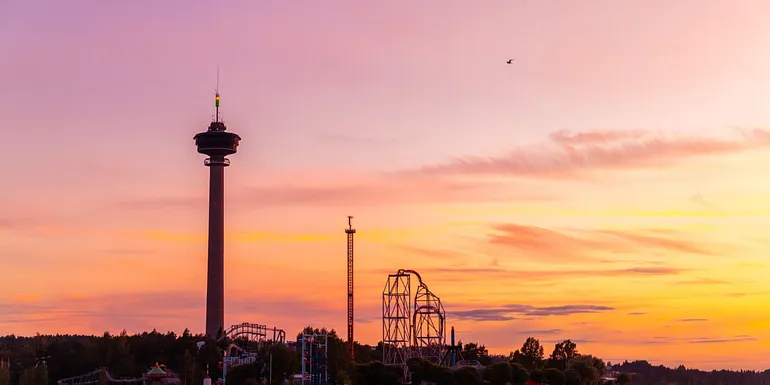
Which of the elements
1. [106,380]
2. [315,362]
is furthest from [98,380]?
[315,362]

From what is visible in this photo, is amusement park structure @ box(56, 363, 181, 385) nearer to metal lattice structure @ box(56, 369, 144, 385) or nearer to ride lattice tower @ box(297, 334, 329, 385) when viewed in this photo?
metal lattice structure @ box(56, 369, 144, 385)

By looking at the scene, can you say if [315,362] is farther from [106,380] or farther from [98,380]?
[98,380]

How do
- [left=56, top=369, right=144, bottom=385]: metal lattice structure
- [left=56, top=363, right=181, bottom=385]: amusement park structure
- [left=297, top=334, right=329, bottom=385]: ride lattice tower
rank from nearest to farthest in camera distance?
[left=297, top=334, right=329, bottom=385]: ride lattice tower
[left=56, top=363, right=181, bottom=385]: amusement park structure
[left=56, top=369, right=144, bottom=385]: metal lattice structure

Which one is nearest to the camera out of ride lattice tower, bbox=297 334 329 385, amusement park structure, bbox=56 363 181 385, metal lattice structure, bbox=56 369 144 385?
ride lattice tower, bbox=297 334 329 385

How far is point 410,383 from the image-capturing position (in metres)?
169

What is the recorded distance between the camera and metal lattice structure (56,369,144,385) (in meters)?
184

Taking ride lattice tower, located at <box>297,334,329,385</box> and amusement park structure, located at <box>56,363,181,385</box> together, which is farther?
amusement park structure, located at <box>56,363,181,385</box>

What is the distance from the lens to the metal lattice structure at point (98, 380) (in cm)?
18450

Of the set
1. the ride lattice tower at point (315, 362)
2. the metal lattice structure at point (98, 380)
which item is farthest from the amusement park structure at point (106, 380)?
the ride lattice tower at point (315, 362)

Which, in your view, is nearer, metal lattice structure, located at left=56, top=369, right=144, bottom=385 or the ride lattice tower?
the ride lattice tower

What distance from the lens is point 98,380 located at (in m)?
188

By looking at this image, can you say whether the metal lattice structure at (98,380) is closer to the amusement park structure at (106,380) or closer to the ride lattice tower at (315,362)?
the amusement park structure at (106,380)

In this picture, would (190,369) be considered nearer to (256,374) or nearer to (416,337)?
(256,374)

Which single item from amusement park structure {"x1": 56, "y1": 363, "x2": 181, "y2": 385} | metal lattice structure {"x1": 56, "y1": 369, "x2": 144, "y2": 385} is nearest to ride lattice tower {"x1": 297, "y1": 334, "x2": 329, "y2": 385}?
amusement park structure {"x1": 56, "y1": 363, "x2": 181, "y2": 385}
